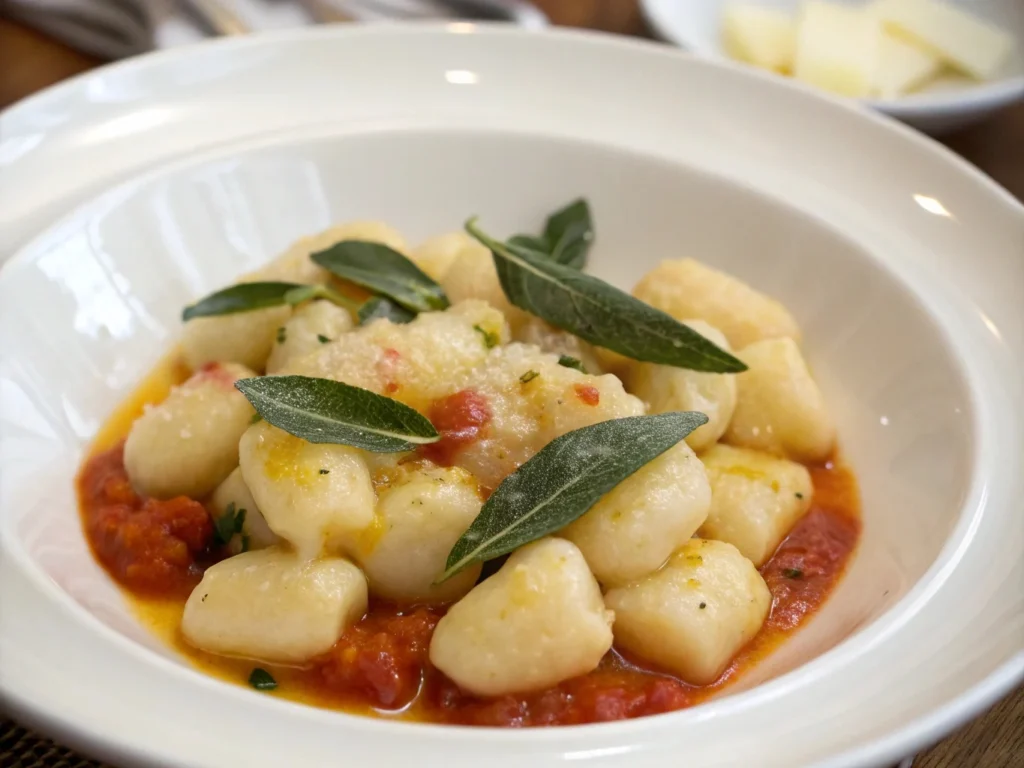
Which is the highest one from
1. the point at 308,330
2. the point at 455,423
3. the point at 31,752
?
the point at 455,423

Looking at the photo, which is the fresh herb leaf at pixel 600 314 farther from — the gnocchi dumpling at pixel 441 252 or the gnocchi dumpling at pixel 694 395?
the gnocchi dumpling at pixel 441 252

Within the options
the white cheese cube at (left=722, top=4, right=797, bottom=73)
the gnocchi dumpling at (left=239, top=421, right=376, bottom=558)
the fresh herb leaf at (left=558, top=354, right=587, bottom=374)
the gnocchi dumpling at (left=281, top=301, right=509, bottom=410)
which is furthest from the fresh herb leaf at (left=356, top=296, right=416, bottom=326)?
the white cheese cube at (left=722, top=4, right=797, bottom=73)

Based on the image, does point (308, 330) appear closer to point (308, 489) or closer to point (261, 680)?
point (308, 489)

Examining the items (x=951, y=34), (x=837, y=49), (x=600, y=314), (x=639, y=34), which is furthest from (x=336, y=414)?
(x=951, y=34)

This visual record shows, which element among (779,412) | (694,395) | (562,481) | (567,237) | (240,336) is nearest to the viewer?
(562,481)

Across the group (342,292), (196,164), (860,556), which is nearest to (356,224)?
(342,292)

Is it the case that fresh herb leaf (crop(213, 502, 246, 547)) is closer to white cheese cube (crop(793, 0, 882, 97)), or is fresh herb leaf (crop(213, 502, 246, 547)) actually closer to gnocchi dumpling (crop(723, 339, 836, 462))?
gnocchi dumpling (crop(723, 339, 836, 462))
